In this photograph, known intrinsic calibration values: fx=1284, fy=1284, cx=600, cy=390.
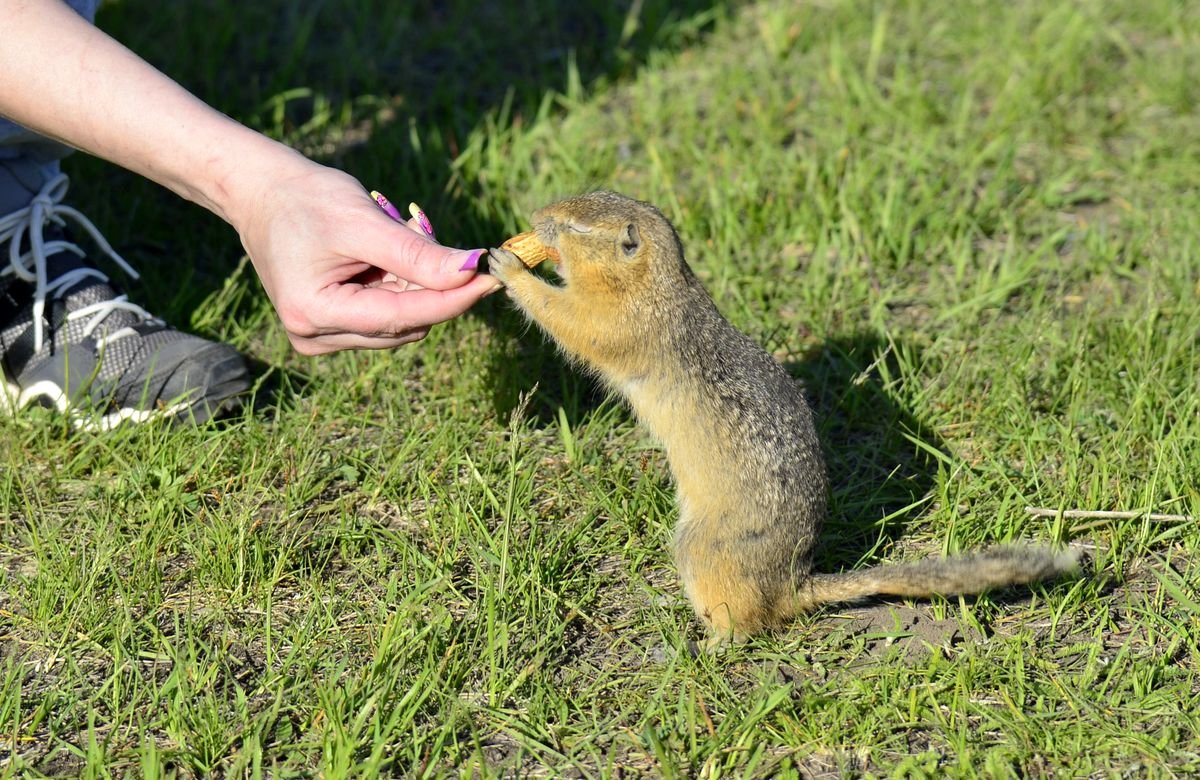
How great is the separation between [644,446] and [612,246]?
2.10 feet

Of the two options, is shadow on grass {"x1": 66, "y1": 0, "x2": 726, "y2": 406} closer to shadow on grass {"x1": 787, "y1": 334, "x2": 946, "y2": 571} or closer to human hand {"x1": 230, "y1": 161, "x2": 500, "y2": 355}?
shadow on grass {"x1": 787, "y1": 334, "x2": 946, "y2": 571}

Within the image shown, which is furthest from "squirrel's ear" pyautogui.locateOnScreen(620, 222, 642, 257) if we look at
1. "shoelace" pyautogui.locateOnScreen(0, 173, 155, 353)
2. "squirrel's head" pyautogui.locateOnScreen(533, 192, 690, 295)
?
"shoelace" pyautogui.locateOnScreen(0, 173, 155, 353)

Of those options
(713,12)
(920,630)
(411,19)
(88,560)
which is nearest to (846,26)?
(713,12)

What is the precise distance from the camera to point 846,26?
617 cm

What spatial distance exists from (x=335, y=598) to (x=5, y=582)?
830 millimetres

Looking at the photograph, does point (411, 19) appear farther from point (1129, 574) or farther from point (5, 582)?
point (1129, 574)

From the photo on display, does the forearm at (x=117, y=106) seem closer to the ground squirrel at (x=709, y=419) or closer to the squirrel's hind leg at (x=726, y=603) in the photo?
the ground squirrel at (x=709, y=419)

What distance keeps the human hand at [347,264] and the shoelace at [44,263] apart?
3.53ft

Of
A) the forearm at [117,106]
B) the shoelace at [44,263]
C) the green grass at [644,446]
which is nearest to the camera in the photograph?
the green grass at [644,446]

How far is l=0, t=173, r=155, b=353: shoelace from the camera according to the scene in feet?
12.9

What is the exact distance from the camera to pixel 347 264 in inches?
121

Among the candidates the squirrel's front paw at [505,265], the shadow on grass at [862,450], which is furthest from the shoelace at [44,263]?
the shadow on grass at [862,450]

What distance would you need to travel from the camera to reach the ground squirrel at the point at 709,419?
120 inches

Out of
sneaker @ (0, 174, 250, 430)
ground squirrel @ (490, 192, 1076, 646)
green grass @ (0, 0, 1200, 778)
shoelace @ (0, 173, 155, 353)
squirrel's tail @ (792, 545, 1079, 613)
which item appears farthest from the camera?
shoelace @ (0, 173, 155, 353)
